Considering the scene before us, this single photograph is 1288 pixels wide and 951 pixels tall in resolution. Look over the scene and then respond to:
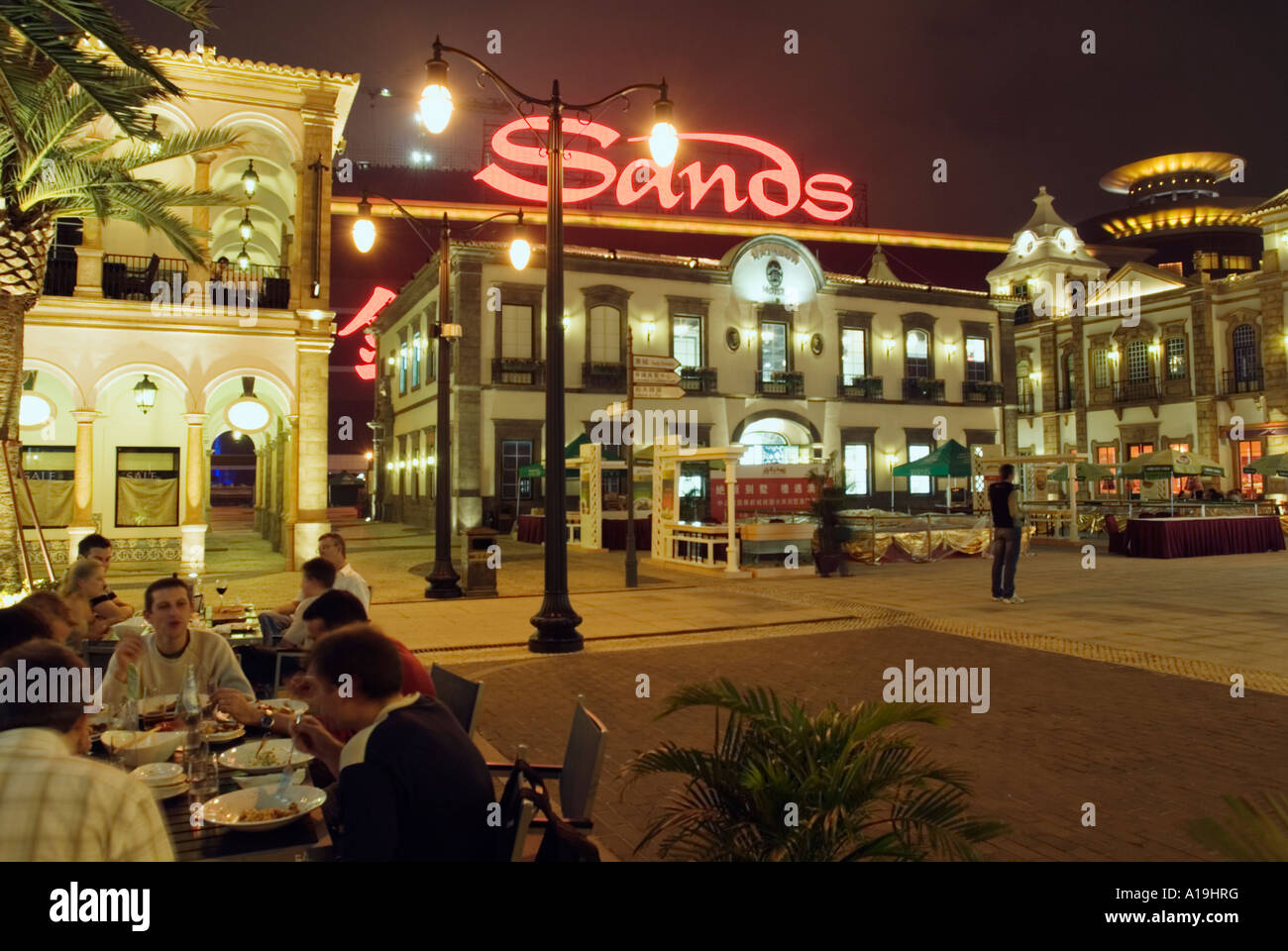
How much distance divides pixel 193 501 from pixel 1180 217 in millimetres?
66135

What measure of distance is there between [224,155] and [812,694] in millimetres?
15715

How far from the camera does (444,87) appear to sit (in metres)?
8.66

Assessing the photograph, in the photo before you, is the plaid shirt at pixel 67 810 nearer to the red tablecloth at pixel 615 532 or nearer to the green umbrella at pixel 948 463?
the red tablecloth at pixel 615 532

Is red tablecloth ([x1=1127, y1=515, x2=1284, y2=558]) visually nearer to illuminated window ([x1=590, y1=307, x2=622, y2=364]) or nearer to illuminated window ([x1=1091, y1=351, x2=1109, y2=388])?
illuminated window ([x1=590, y1=307, x2=622, y2=364])

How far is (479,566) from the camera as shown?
13.3 metres

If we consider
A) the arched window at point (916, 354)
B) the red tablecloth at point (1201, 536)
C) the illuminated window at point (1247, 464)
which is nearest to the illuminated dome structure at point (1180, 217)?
the illuminated window at point (1247, 464)

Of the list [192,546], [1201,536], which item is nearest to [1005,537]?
[1201,536]

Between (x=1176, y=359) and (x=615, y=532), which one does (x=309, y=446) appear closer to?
(x=615, y=532)

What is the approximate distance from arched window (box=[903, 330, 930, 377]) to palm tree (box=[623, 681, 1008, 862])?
32812 mm

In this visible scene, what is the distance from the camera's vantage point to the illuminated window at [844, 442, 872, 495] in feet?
106

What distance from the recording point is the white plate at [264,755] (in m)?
3.35

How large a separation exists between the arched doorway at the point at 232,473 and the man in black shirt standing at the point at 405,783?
49950 mm
